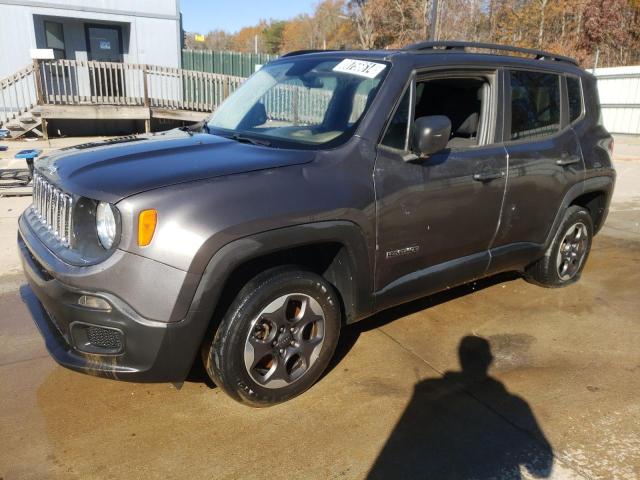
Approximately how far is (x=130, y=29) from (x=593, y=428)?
15990 mm

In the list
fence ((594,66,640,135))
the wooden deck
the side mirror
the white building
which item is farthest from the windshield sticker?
fence ((594,66,640,135))

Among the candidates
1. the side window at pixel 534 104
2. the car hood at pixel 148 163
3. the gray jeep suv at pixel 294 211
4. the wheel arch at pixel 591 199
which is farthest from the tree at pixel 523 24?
the car hood at pixel 148 163

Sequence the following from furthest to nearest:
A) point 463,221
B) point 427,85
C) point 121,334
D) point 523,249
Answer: point 523,249 < point 427,85 < point 463,221 < point 121,334

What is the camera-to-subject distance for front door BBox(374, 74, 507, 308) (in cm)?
310

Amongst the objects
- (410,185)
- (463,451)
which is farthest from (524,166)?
(463,451)

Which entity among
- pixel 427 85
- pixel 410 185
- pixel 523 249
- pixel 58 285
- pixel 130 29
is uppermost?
pixel 130 29

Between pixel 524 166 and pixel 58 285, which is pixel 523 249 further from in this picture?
pixel 58 285

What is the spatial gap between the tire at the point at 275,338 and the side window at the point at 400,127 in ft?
2.97

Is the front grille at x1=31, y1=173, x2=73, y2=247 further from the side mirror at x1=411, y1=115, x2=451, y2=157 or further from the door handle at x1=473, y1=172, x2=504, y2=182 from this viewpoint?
the door handle at x1=473, y1=172, x2=504, y2=182

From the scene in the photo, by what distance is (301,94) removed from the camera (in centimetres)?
358

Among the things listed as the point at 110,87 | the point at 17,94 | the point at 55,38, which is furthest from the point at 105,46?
the point at 17,94

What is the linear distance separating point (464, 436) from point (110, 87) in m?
14.9

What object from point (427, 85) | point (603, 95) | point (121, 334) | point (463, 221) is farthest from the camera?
point (603, 95)

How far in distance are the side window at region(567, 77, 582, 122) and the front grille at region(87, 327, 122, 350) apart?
381 cm
